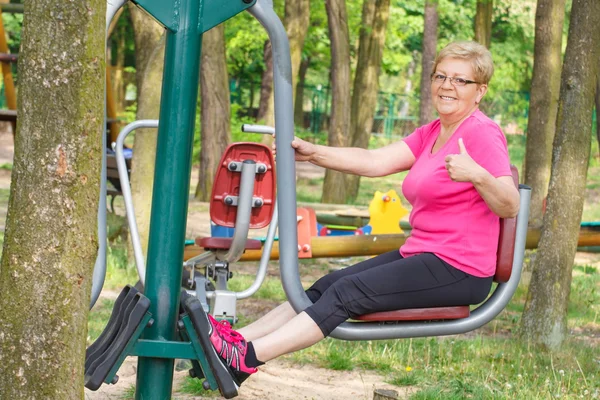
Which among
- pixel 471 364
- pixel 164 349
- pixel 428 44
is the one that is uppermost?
pixel 428 44

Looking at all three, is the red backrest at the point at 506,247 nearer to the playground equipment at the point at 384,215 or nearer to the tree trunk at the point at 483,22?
the playground equipment at the point at 384,215

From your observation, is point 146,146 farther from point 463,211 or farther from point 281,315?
point 463,211

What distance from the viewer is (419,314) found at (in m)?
3.27

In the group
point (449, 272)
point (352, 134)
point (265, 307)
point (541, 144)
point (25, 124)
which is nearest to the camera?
point (25, 124)

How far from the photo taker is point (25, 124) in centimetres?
248

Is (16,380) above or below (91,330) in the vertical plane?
above

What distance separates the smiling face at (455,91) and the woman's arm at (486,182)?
271 mm

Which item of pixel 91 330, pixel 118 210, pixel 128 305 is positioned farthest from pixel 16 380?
pixel 118 210

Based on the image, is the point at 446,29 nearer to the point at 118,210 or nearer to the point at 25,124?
the point at 118,210

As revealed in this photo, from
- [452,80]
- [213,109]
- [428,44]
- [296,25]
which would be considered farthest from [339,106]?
[452,80]

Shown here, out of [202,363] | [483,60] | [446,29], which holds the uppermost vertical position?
[446,29]

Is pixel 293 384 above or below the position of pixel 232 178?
below

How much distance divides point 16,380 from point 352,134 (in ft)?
42.0

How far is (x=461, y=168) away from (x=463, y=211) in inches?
10.9
